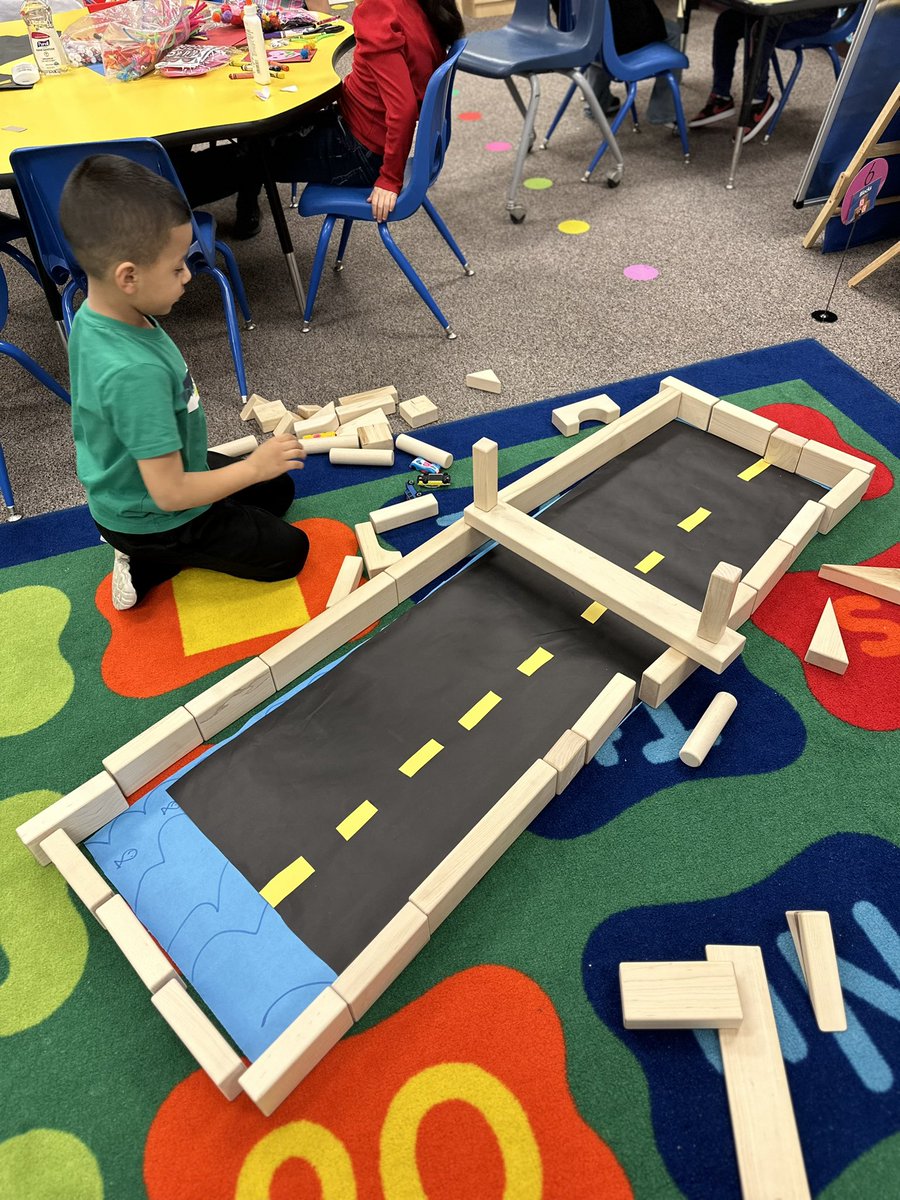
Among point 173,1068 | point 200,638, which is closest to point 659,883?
point 173,1068

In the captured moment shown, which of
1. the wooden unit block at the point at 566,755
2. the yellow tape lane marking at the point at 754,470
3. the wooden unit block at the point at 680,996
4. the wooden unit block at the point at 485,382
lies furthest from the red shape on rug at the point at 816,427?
the wooden unit block at the point at 680,996

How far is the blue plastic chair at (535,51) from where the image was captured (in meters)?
3.35

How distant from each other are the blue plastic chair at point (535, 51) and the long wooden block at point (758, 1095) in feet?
11.1

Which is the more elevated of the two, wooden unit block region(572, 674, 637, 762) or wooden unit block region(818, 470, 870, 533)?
wooden unit block region(818, 470, 870, 533)

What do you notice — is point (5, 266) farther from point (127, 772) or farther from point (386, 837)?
point (386, 837)

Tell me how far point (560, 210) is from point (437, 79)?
148 cm

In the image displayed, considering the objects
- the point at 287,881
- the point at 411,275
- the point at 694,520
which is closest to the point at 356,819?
the point at 287,881

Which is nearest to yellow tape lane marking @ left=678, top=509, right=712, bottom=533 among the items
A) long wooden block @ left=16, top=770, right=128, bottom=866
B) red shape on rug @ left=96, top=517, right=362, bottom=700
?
red shape on rug @ left=96, top=517, right=362, bottom=700

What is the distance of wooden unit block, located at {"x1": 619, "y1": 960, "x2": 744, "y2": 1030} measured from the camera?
1.25 metres

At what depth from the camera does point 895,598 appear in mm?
1885

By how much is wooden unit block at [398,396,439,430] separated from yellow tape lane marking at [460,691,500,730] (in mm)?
1189

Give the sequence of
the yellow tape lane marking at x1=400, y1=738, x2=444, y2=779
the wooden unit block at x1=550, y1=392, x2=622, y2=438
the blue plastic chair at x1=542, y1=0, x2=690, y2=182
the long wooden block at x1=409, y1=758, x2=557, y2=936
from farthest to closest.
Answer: the blue plastic chair at x1=542, y1=0, x2=690, y2=182 < the wooden unit block at x1=550, y1=392, x2=622, y2=438 < the yellow tape lane marking at x1=400, y1=738, x2=444, y2=779 < the long wooden block at x1=409, y1=758, x2=557, y2=936

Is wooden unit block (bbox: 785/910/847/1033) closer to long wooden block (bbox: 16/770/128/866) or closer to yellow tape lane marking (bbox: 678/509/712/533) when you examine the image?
yellow tape lane marking (bbox: 678/509/712/533)

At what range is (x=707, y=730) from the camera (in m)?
1.62
